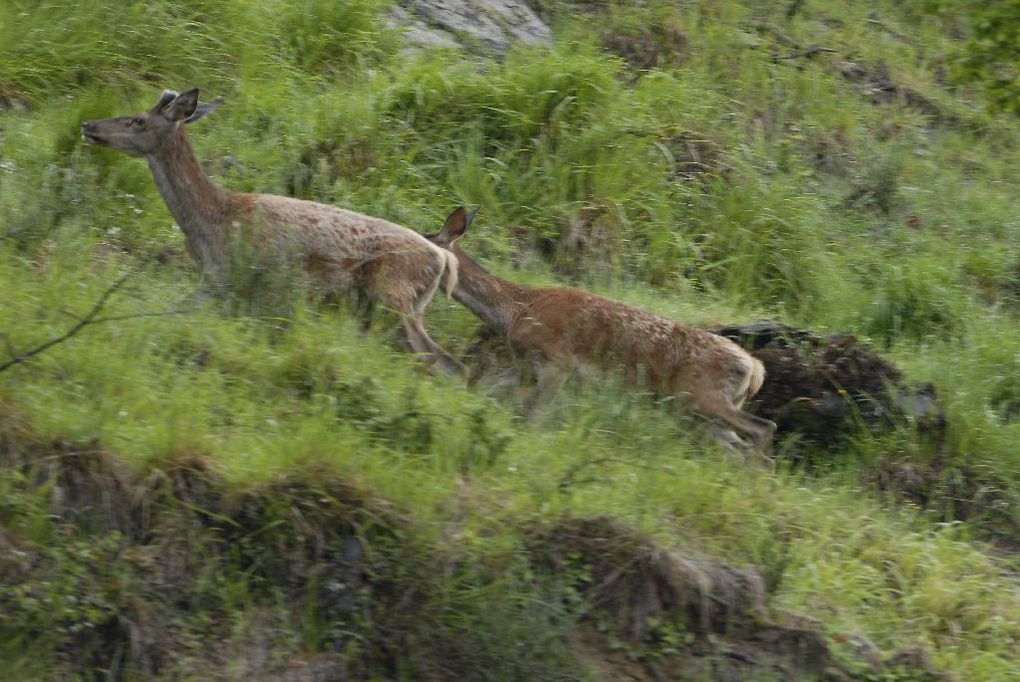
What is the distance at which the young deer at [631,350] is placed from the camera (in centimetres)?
908

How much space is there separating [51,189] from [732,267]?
5354 millimetres

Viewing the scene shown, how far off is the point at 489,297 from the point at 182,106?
2297mm

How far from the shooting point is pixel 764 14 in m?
16.5

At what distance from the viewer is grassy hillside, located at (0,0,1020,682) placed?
655 centimetres

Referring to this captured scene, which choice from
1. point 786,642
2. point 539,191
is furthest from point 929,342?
point 786,642

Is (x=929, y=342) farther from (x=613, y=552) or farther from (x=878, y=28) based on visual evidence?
(x=878, y=28)

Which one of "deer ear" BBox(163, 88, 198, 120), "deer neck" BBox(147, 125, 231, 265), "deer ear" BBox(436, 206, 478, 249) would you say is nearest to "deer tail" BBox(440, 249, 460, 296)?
"deer ear" BBox(436, 206, 478, 249)

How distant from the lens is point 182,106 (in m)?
9.62

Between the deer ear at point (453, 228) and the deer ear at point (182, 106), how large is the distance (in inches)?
70.4

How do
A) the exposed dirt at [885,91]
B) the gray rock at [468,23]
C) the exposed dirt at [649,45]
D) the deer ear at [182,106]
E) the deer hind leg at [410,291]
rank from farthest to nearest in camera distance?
the exposed dirt at [885,91] → the exposed dirt at [649,45] → the gray rock at [468,23] → the deer ear at [182,106] → the deer hind leg at [410,291]

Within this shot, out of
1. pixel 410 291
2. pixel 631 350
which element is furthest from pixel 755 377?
pixel 410 291

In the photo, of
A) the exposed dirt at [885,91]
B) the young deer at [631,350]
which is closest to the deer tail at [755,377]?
the young deer at [631,350]

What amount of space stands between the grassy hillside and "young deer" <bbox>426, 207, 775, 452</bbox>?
0.27m

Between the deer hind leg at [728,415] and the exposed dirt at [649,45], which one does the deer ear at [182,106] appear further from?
the exposed dirt at [649,45]
